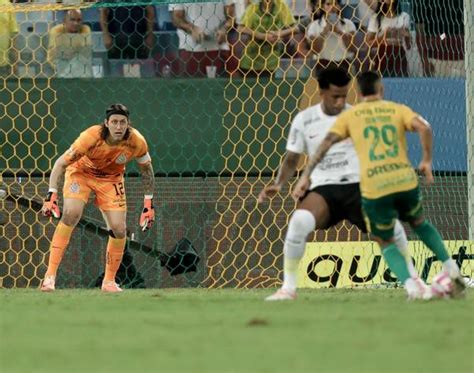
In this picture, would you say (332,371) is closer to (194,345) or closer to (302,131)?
(194,345)

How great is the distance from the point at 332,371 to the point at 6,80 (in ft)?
34.8

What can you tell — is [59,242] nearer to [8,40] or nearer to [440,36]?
[8,40]

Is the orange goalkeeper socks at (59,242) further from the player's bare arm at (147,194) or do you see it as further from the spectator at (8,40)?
the spectator at (8,40)

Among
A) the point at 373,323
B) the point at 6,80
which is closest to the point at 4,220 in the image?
the point at 6,80

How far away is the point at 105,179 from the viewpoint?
48.6ft

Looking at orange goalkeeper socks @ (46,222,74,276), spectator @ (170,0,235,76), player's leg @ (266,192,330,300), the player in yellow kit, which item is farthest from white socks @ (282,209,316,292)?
spectator @ (170,0,235,76)

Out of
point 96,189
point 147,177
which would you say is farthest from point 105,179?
point 147,177

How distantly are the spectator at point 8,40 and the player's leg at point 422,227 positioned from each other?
6534mm

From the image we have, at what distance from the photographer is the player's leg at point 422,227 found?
416 inches

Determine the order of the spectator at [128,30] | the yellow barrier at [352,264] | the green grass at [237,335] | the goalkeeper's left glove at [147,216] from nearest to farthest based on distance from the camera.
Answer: the green grass at [237,335]
the goalkeeper's left glove at [147,216]
the yellow barrier at [352,264]
the spectator at [128,30]

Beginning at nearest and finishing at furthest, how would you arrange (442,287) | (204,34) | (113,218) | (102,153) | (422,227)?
1. (442,287)
2. (422,227)
3. (102,153)
4. (113,218)
5. (204,34)

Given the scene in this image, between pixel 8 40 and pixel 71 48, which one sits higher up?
pixel 8 40

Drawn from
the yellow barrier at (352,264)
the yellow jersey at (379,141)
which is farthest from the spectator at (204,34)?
the yellow jersey at (379,141)

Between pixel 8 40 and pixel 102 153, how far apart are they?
227 cm
